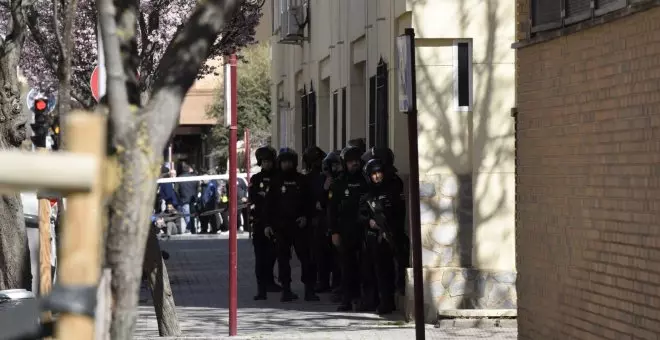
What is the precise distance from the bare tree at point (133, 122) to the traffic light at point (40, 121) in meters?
21.4

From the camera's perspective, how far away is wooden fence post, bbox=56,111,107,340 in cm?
352

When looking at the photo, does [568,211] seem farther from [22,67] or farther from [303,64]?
[22,67]

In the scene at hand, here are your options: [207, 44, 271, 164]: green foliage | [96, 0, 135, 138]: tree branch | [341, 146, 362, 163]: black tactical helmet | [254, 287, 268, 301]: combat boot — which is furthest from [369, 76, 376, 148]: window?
[207, 44, 271, 164]: green foliage

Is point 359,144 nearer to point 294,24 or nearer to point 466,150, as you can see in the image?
point 466,150

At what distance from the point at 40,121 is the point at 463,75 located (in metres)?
14.1

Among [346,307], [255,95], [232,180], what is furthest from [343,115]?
[255,95]

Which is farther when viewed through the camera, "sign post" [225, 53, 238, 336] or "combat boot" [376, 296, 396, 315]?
"combat boot" [376, 296, 396, 315]

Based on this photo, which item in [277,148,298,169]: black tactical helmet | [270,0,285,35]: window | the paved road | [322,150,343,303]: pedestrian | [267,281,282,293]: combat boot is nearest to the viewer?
the paved road

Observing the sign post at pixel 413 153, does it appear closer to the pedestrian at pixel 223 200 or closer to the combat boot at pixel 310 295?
the combat boot at pixel 310 295

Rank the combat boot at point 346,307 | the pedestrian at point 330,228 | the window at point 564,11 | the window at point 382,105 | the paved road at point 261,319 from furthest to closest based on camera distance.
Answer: the pedestrian at point 330,228 → the window at point 382,105 → the combat boot at point 346,307 → the paved road at point 261,319 → the window at point 564,11

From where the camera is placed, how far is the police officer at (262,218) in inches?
738

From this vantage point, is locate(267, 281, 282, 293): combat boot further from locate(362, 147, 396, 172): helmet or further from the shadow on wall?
the shadow on wall

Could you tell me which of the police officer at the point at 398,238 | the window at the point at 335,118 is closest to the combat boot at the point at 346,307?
the police officer at the point at 398,238

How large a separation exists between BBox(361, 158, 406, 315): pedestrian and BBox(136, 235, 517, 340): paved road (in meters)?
0.39
